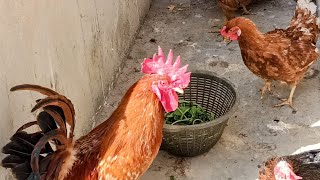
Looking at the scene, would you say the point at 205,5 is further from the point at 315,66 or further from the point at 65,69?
the point at 65,69

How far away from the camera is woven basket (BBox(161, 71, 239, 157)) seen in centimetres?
399

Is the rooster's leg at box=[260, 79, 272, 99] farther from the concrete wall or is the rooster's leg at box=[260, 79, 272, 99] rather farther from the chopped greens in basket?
the concrete wall

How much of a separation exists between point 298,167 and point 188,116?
1.08 metres

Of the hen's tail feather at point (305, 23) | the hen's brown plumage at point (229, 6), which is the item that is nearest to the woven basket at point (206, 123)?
the hen's tail feather at point (305, 23)

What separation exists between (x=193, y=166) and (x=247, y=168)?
16.1 inches

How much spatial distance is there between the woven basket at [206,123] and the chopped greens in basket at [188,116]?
125mm

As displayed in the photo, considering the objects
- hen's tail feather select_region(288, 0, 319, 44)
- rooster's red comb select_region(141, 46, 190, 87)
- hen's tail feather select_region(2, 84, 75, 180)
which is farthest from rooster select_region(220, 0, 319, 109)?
hen's tail feather select_region(2, 84, 75, 180)

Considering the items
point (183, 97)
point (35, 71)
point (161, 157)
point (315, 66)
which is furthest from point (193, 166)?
point (315, 66)

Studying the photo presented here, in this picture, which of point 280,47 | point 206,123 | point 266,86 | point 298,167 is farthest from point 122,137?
point 266,86

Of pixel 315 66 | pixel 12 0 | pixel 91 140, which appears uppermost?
pixel 12 0

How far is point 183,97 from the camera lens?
15.1ft

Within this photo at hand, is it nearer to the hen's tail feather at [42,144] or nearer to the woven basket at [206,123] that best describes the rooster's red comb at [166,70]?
the hen's tail feather at [42,144]

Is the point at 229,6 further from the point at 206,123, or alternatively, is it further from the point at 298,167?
the point at 298,167

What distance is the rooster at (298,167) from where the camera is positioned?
3438 mm
